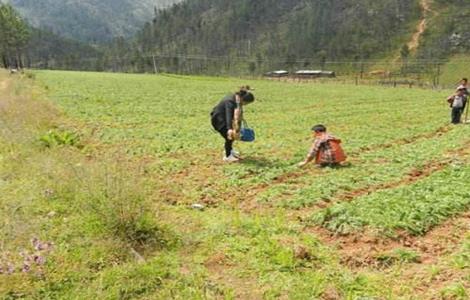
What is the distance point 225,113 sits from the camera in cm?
1172

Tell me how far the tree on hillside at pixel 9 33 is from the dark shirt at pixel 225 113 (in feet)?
294

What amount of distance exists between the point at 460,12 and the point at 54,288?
525 ft

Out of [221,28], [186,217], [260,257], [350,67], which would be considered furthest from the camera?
[221,28]

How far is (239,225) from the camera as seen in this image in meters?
7.52

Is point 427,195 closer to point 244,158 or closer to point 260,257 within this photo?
point 260,257

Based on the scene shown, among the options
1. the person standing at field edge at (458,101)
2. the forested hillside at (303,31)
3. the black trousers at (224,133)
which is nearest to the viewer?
the black trousers at (224,133)

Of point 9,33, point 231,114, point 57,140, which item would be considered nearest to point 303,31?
point 9,33

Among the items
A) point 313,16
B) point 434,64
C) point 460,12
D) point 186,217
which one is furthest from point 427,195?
point 313,16

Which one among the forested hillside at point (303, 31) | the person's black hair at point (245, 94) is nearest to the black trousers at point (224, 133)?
the person's black hair at point (245, 94)

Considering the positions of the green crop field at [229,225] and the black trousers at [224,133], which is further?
the black trousers at [224,133]

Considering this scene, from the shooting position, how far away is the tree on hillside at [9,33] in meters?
87.1

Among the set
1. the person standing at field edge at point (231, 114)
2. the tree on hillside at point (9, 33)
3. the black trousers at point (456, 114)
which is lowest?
the black trousers at point (456, 114)

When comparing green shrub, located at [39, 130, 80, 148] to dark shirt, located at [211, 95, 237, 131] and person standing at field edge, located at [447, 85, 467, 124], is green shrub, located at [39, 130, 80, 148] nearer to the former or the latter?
dark shirt, located at [211, 95, 237, 131]

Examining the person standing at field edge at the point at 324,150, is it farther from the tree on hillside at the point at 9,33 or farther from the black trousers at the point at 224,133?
the tree on hillside at the point at 9,33
